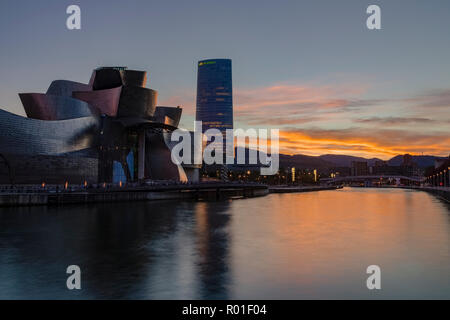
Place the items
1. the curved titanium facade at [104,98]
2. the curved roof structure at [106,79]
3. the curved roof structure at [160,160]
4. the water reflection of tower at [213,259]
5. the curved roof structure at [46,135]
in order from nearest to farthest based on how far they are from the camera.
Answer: the water reflection of tower at [213,259] < the curved roof structure at [46,135] < the curved titanium facade at [104,98] < the curved roof structure at [106,79] < the curved roof structure at [160,160]

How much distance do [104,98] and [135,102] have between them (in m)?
6.01

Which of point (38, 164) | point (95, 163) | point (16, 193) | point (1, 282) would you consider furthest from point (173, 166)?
point (1, 282)

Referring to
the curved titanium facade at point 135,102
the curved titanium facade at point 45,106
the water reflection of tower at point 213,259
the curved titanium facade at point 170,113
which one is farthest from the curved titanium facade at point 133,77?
the water reflection of tower at point 213,259

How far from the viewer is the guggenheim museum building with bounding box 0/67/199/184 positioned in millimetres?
56750

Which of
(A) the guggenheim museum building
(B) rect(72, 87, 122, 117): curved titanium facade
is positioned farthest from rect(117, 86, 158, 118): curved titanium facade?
(B) rect(72, 87, 122, 117): curved titanium facade

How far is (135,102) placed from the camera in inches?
3238

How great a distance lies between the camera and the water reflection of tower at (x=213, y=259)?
614 inches

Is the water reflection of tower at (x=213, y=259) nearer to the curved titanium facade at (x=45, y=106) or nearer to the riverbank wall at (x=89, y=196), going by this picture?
the riverbank wall at (x=89, y=196)

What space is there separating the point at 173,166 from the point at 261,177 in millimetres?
108210

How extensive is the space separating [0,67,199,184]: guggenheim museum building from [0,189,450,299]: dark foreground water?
21070mm

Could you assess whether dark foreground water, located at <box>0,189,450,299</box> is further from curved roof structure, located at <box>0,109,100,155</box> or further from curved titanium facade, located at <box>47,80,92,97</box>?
curved titanium facade, located at <box>47,80,92,97</box>

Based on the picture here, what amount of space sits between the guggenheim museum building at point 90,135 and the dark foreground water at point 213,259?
2107 cm
